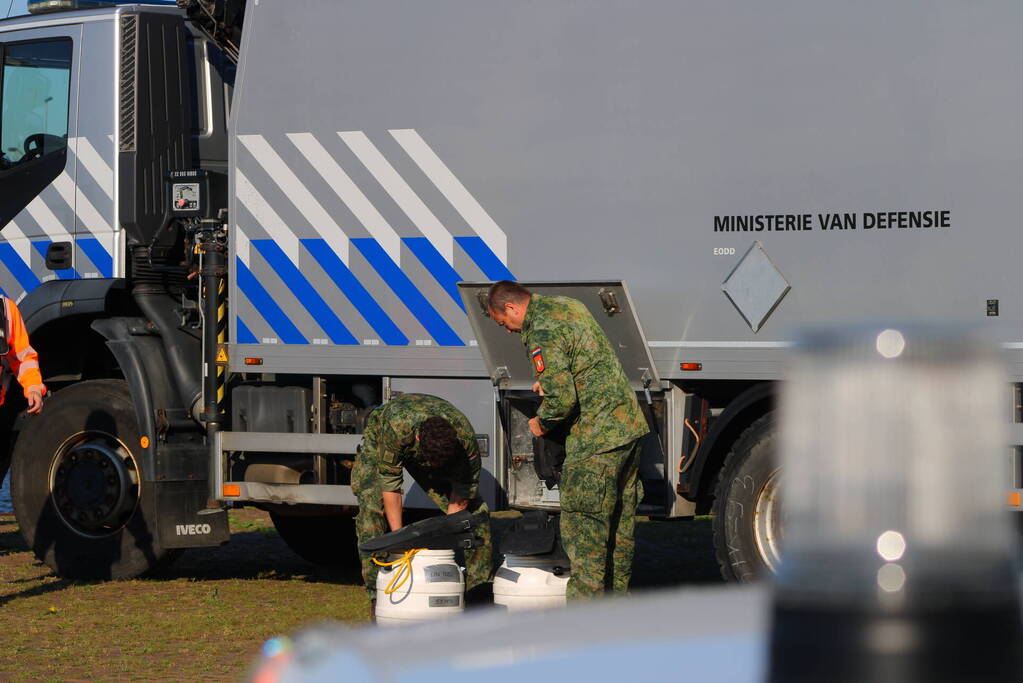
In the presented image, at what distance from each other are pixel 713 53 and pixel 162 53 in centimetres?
338

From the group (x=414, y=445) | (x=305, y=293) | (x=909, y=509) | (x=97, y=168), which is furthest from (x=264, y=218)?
(x=909, y=509)

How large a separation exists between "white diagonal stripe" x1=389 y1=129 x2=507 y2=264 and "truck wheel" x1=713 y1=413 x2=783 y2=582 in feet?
4.89

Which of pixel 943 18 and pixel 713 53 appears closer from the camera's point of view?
pixel 943 18

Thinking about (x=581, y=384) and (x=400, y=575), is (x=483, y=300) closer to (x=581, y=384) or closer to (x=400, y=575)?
(x=581, y=384)

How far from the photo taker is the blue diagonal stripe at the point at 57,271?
8391 millimetres

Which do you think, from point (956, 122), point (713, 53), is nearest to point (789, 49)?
point (713, 53)

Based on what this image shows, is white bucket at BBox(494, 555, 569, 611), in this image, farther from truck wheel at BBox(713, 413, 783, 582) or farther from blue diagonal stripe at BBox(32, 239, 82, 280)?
blue diagonal stripe at BBox(32, 239, 82, 280)

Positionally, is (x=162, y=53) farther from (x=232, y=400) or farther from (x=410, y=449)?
(x=410, y=449)

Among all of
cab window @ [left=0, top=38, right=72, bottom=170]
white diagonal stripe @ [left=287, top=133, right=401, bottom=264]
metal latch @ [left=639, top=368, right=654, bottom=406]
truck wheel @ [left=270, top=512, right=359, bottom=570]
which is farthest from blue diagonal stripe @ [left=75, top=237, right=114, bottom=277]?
metal latch @ [left=639, top=368, right=654, bottom=406]

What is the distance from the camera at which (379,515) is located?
6.68m

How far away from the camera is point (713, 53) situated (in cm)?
660

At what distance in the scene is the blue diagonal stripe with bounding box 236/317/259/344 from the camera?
25.4ft

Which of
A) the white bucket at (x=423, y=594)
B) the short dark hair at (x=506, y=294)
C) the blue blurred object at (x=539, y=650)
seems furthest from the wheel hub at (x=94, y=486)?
the blue blurred object at (x=539, y=650)

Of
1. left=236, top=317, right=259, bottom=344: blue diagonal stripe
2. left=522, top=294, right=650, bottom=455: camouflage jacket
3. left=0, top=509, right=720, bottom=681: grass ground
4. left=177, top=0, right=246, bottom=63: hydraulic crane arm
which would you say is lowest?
left=0, top=509, right=720, bottom=681: grass ground
